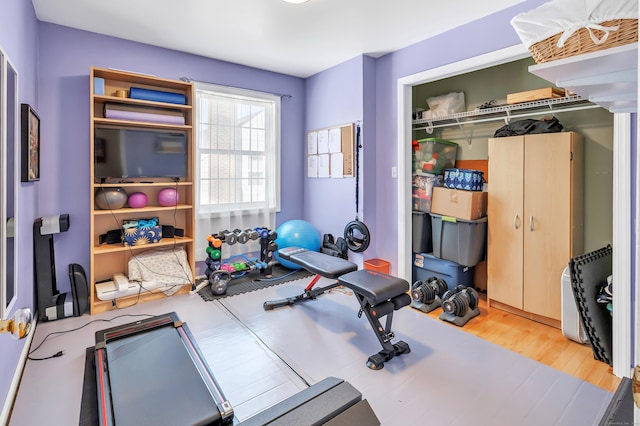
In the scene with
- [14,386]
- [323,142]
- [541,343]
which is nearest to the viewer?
[14,386]

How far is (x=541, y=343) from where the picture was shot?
2.62m

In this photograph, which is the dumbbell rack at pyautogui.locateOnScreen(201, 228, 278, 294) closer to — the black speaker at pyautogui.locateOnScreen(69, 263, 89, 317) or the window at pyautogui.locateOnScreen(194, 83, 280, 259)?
the window at pyautogui.locateOnScreen(194, 83, 280, 259)

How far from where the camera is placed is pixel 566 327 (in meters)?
2.63

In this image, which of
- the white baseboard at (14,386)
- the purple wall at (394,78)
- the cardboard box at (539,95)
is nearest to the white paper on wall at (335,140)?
the purple wall at (394,78)

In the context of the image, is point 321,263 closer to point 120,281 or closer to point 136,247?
point 136,247

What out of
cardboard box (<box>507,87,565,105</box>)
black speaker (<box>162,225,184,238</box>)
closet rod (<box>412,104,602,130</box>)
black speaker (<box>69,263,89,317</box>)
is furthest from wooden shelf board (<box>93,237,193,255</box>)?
cardboard box (<box>507,87,565,105</box>)

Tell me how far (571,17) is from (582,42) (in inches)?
3.4

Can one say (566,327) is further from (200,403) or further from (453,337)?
(200,403)

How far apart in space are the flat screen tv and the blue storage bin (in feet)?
9.33

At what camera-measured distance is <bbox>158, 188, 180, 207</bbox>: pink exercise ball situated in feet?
11.8

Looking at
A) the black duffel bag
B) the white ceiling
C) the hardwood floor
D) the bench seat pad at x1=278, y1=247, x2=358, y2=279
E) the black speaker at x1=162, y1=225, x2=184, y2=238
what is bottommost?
the hardwood floor

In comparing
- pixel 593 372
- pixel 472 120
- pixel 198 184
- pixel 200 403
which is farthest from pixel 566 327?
pixel 198 184

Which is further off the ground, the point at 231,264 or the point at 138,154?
the point at 138,154

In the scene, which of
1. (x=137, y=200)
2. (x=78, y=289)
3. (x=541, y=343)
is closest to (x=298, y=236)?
(x=137, y=200)
